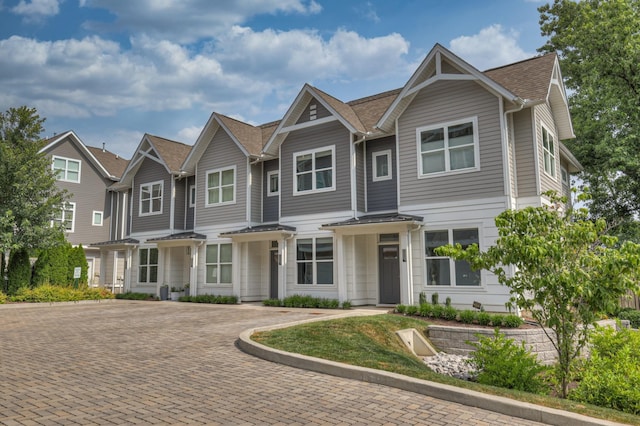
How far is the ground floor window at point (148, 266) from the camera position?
80.3 ft

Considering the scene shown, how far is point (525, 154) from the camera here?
1495 centimetres

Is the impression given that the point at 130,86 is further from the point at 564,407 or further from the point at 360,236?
the point at 564,407

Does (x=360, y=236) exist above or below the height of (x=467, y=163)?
below

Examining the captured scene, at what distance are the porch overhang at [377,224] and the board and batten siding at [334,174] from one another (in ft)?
3.78

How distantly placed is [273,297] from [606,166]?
652 inches

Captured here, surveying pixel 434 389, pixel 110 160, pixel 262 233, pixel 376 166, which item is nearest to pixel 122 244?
pixel 262 233

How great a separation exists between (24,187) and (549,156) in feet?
75.4

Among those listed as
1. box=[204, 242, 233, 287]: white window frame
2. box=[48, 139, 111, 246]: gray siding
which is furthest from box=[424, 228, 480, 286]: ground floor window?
box=[48, 139, 111, 246]: gray siding

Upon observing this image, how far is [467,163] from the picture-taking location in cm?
1512

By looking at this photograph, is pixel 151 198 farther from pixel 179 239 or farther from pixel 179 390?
pixel 179 390

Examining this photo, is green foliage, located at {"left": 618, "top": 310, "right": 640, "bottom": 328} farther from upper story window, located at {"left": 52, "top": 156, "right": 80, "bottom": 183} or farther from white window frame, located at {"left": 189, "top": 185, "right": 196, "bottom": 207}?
upper story window, located at {"left": 52, "top": 156, "right": 80, "bottom": 183}

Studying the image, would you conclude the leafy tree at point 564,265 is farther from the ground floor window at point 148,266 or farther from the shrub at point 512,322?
the ground floor window at point 148,266

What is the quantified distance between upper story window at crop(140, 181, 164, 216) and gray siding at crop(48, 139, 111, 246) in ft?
29.1

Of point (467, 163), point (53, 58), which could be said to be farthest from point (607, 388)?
point (53, 58)
